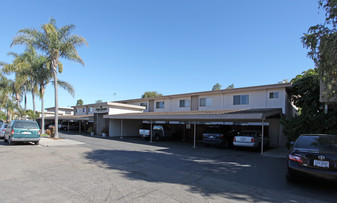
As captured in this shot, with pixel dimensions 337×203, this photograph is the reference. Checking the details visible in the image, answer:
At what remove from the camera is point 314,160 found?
5352 millimetres

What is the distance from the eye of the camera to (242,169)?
26.8ft

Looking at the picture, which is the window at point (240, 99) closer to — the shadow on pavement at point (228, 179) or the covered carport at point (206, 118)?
the covered carport at point (206, 118)

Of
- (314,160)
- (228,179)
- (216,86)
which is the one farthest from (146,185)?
(216,86)

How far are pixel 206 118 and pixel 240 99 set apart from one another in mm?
6468

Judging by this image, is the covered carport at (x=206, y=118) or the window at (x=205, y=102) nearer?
the covered carport at (x=206, y=118)

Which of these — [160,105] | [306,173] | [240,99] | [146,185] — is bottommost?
[146,185]

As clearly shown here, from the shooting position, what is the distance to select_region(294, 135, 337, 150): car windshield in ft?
19.0

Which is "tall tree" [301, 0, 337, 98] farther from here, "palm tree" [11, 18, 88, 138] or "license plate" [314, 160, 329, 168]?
"palm tree" [11, 18, 88, 138]

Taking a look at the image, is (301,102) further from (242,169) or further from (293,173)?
(293,173)

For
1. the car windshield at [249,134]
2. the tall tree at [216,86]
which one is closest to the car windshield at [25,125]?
the car windshield at [249,134]

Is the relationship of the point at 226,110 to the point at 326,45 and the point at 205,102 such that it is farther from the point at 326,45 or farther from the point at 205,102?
the point at 326,45

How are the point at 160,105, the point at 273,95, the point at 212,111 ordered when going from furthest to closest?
the point at 160,105 < the point at 212,111 < the point at 273,95

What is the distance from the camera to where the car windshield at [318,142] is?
580 centimetres

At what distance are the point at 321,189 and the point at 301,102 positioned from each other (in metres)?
12.1
